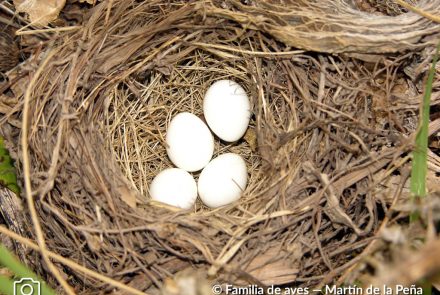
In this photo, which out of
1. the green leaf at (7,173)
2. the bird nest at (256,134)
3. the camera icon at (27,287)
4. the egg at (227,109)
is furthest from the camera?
the egg at (227,109)

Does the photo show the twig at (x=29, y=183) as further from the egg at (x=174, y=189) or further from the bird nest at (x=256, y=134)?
the egg at (x=174, y=189)

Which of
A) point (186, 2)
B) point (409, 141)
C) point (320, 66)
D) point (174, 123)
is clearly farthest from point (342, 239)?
point (186, 2)

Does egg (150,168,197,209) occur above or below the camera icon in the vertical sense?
above

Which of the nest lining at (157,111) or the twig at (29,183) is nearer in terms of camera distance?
the twig at (29,183)

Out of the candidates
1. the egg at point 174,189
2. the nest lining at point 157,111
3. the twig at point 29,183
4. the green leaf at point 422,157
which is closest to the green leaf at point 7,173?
the twig at point 29,183

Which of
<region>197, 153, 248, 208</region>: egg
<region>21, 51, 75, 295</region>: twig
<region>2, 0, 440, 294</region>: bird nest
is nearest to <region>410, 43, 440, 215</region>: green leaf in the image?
<region>2, 0, 440, 294</region>: bird nest

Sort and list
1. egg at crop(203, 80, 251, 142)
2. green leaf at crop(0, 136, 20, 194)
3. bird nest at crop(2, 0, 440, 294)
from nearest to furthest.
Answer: bird nest at crop(2, 0, 440, 294) → green leaf at crop(0, 136, 20, 194) → egg at crop(203, 80, 251, 142)

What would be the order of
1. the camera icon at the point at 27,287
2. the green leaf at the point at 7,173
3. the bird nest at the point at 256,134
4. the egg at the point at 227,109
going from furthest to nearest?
1. the egg at the point at 227,109
2. the green leaf at the point at 7,173
3. the bird nest at the point at 256,134
4. the camera icon at the point at 27,287

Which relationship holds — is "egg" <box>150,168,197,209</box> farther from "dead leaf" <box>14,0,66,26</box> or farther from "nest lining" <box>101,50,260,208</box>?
"dead leaf" <box>14,0,66,26</box>
